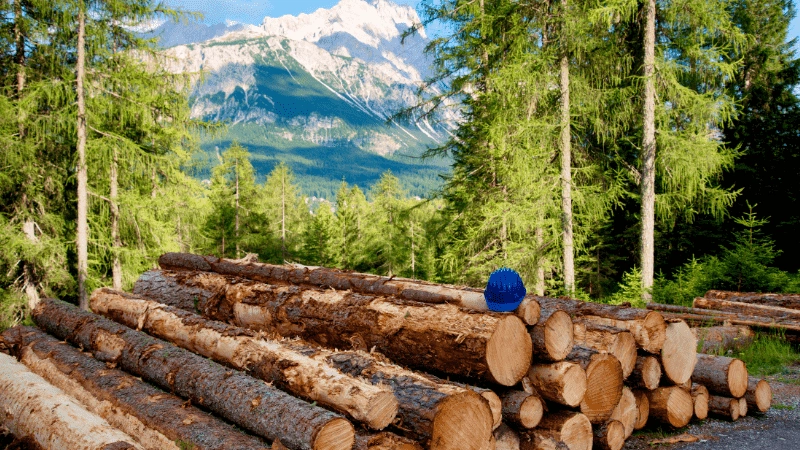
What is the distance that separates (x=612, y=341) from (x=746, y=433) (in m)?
1.93

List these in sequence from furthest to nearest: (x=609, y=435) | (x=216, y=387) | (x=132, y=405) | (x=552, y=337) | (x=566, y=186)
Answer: (x=566, y=186) → (x=609, y=435) → (x=132, y=405) → (x=552, y=337) → (x=216, y=387)

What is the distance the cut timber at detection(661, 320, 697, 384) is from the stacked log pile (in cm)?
2

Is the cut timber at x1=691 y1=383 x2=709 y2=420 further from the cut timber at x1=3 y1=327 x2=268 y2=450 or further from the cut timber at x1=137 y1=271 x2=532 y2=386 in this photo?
the cut timber at x1=3 y1=327 x2=268 y2=450

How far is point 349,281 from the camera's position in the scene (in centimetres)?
698

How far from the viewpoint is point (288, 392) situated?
4430 mm

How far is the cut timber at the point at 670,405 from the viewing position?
18.4 feet

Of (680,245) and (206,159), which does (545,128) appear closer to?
(680,245)

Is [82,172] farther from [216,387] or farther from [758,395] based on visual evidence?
[758,395]

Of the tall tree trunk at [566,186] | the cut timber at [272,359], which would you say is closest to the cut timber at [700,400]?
the cut timber at [272,359]

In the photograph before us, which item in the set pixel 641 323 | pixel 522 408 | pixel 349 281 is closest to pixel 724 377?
pixel 641 323

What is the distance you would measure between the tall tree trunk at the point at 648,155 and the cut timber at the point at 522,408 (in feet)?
31.5

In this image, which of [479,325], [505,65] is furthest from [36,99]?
[479,325]

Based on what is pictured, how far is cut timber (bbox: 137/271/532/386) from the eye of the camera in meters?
4.50

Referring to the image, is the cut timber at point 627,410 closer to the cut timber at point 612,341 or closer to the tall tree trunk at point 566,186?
the cut timber at point 612,341
